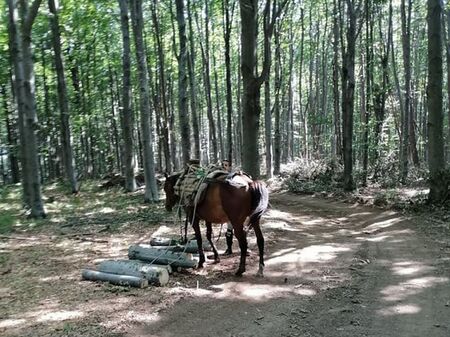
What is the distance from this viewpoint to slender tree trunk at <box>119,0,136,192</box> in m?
16.9

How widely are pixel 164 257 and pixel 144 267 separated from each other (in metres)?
0.63

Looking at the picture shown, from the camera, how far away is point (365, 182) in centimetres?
2023

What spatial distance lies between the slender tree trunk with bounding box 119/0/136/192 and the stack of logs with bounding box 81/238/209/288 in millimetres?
11356

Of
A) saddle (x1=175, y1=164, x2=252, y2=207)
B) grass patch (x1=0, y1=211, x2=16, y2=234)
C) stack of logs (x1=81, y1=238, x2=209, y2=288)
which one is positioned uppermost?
saddle (x1=175, y1=164, x2=252, y2=207)

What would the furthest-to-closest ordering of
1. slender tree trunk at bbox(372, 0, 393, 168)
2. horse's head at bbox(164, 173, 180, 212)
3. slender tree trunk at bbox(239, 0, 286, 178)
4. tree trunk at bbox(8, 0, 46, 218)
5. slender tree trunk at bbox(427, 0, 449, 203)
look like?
1. slender tree trunk at bbox(372, 0, 393, 168)
2. slender tree trunk at bbox(427, 0, 449, 203)
3. tree trunk at bbox(8, 0, 46, 218)
4. slender tree trunk at bbox(239, 0, 286, 178)
5. horse's head at bbox(164, 173, 180, 212)

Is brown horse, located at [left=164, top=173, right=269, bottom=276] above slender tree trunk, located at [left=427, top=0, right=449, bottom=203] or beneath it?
beneath

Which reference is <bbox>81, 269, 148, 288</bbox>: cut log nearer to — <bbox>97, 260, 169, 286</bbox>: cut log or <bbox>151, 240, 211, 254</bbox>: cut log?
<bbox>97, 260, 169, 286</bbox>: cut log

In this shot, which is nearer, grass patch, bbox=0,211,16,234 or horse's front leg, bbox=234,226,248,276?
horse's front leg, bbox=234,226,248,276

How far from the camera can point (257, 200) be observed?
743 cm

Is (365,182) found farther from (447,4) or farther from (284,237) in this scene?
(284,237)

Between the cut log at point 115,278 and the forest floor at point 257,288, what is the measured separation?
0.39 feet

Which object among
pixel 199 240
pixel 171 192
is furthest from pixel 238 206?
pixel 171 192

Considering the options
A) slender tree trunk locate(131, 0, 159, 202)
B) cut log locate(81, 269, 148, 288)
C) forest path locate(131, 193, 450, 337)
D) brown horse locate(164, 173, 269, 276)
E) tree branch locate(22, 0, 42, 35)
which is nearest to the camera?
forest path locate(131, 193, 450, 337)

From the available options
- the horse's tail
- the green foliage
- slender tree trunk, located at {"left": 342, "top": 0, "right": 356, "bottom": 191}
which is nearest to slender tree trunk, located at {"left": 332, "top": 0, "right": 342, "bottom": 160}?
the green foliage
